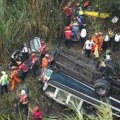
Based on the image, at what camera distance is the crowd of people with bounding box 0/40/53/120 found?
44.2ft

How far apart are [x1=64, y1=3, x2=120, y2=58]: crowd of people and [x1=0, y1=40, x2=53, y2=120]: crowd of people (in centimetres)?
135

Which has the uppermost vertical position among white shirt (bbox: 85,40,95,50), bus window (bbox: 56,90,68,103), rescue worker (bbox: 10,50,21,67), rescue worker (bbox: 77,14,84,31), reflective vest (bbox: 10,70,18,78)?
rescue worker (bbox: 77,14,84,31)

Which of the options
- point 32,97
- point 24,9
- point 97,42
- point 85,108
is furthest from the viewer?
point 24,9

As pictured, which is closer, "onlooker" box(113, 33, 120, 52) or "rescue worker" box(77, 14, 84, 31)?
"onlooker" box(113, 33, 120, 52)

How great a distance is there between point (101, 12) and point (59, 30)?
74.8 inches

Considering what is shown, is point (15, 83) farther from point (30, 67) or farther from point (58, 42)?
point (58, 42)

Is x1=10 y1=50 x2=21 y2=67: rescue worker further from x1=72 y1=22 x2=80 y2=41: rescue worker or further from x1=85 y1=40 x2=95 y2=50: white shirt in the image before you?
x1=85 y1=40 x2=95 y2=50: white shirt

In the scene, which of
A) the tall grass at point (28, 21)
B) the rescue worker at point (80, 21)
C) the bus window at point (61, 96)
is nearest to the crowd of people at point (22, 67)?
the tall grass at point (28, 21)

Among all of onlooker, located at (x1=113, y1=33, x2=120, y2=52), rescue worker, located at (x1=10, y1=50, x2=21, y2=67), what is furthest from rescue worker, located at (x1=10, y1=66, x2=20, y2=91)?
onlooker, located at (x1=113, y1=33, x2=120, y2=52)

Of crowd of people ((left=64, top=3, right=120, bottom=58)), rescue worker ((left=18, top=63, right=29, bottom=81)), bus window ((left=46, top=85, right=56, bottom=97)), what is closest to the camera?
bus window ((left=46, top=85, right=56, bottom=97))

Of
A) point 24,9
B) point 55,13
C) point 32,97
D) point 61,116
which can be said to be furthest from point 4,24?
point 61,116

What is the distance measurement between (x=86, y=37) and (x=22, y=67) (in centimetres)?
349

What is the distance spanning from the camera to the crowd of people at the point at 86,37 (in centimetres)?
1505

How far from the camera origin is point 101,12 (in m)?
16.4
